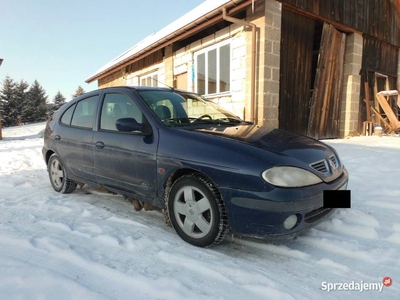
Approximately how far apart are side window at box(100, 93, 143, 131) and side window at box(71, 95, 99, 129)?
0.76 feet

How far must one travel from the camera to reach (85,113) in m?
3.59

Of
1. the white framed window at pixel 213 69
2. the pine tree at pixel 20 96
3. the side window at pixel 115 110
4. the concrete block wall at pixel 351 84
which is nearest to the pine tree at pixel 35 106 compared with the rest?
the pine tree at pixel 20 96

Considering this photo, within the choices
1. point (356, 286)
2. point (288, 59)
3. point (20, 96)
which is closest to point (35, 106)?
point (20, 96)

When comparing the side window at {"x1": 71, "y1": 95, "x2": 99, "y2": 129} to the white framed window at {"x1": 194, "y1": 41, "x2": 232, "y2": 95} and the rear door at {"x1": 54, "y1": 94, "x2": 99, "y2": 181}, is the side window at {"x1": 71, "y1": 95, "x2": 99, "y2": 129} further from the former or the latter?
the white framed window at {"x1": 194, "y1": 41, "x2": 232, "y2": 95}

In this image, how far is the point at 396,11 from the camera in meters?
11.9

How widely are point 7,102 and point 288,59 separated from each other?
39.4 m

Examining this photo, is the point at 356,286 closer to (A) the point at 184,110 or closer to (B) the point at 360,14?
(A) the point at 184,110

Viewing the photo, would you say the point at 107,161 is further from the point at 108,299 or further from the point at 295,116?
the point at 295,116

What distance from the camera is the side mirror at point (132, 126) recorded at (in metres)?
2.61

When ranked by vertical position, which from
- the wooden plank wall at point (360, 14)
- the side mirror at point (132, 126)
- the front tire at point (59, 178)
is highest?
the wooden plank wall at point (360, 14)

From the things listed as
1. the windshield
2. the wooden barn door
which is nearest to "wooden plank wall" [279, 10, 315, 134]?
the wooden barn door

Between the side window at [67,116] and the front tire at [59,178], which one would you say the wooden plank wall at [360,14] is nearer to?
the side window at [67,116]

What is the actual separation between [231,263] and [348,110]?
9.59 meters

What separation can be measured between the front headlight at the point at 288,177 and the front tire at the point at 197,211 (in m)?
0.46
